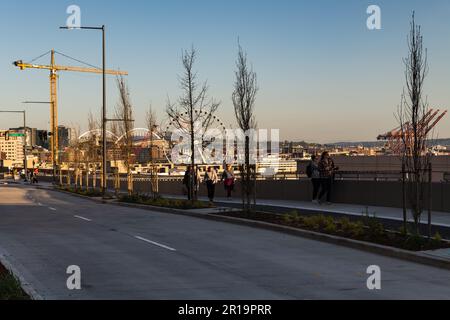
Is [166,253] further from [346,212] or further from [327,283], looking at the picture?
[346,212]

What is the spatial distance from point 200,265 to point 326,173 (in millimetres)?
12158

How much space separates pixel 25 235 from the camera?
16.3 meters

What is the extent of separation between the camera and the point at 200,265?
37.1 feet

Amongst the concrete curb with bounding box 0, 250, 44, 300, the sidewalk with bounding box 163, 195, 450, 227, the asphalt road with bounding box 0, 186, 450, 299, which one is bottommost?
the asphalt road with bounding box 0, 186, 450, 299

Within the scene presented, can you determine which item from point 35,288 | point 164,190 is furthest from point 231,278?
point 164,190

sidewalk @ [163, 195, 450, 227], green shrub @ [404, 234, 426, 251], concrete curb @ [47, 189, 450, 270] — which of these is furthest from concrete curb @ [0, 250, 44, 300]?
sidewalk @ [163, 195, 450, 227]

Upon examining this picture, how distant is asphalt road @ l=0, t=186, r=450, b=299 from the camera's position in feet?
29.3

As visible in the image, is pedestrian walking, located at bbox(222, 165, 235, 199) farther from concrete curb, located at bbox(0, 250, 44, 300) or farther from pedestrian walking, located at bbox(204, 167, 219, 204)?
concrete curb, located at bbox(0, 250, 44, 300)

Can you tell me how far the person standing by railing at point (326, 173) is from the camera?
22500mm

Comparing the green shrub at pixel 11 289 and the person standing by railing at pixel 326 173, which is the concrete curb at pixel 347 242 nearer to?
the person standing by railing at pixel 326 173

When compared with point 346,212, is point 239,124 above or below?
above

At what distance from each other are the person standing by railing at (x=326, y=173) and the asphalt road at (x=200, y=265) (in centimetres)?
584

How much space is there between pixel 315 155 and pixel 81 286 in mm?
15208

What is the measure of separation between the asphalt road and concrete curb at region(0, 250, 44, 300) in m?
0.12
